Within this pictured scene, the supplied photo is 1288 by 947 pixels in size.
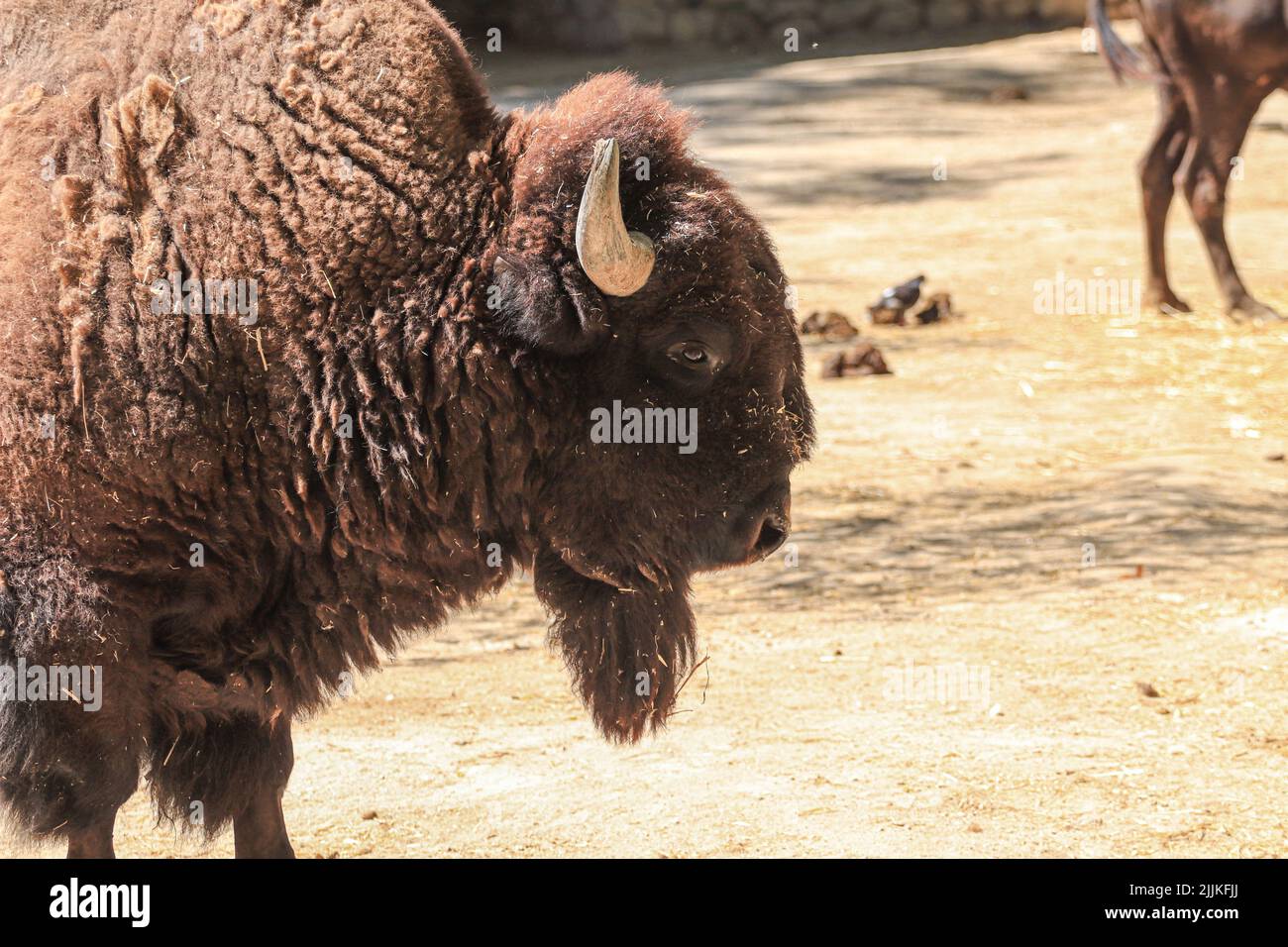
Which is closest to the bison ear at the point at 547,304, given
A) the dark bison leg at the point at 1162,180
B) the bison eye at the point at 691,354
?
the bison eye at the point at 691,354

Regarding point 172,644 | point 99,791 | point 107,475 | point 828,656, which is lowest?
point 828,656

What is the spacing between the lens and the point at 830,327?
366 inches

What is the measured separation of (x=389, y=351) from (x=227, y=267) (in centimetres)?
35

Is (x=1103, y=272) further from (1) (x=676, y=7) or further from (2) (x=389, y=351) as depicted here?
(1) (x=676, y=7)

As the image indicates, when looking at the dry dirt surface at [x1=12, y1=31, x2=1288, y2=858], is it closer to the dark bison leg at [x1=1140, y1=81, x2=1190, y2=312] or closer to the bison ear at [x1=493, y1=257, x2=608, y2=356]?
the dark bison leg at [x1=1140, y1=81, x2=1190, y2=312]

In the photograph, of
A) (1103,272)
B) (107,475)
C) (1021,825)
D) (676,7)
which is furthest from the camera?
(676,7)

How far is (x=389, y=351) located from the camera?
3.08 meters

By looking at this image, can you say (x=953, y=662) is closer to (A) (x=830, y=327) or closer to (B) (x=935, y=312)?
(A) (x=830, y=327)

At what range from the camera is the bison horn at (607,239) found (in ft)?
9.48

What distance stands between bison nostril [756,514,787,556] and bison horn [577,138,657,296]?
591 mm

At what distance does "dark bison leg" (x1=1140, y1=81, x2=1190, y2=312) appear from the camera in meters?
9.90

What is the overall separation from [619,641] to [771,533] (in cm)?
43

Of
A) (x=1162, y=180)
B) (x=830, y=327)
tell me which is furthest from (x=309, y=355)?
(x=1162, y=180)
